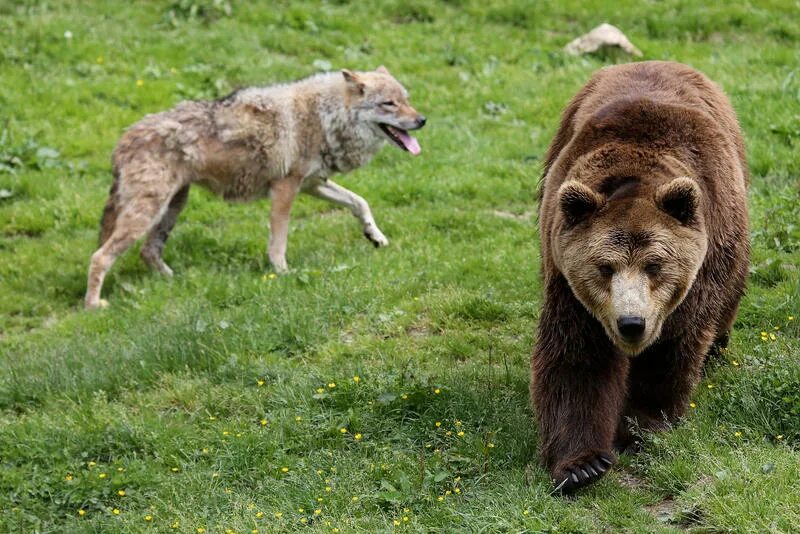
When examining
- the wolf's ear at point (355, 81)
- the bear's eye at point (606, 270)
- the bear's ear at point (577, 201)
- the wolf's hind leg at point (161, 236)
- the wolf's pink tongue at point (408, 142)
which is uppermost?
the bear's ear at point (577, 201)

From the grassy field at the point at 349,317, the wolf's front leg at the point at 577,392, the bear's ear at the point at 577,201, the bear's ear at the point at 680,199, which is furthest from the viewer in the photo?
the grassy field at the point at 349,317

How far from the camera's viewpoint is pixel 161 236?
35.9 feet

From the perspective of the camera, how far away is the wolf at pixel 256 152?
10484 millimetres

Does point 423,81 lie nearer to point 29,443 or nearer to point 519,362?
point 519,362

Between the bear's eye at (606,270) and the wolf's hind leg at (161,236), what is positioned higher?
the bear's eye at (606,270)

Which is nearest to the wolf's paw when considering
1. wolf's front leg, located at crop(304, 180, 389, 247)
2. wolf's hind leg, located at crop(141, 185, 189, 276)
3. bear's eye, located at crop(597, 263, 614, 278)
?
wolf's front leg, located at crop(304, 180, 389, 247)

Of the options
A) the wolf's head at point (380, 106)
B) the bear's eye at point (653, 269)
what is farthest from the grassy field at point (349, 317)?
the bear's eye at point (653, 269)

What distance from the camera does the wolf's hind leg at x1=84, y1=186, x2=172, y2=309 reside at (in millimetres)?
10328

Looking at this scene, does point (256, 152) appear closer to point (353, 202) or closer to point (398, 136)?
point (353, 202)

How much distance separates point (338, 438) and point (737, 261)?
8.69 ft

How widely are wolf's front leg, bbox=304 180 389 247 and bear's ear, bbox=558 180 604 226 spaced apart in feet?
15.9

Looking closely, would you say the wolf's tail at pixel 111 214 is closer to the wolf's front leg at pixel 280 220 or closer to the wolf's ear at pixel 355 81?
the wolf's front leg at pixel 280 220

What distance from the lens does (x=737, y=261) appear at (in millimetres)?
6629

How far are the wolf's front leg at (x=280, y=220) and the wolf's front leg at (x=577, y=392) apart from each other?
170 inches
